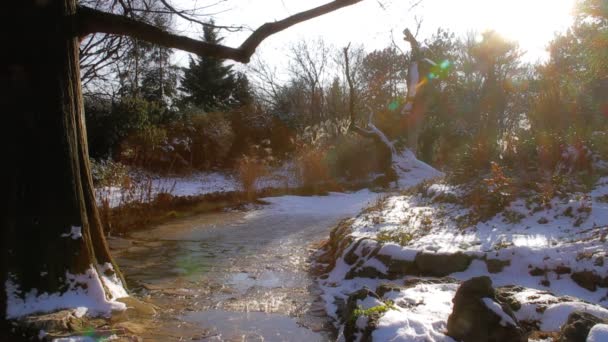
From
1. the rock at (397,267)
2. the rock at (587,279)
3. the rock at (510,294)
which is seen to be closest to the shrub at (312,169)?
the rock at (397,267)

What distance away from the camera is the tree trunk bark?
3.31 meters

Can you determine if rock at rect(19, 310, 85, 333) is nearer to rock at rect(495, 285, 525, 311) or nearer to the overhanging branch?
the overhanging branch

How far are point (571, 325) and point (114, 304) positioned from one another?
304 centimetres

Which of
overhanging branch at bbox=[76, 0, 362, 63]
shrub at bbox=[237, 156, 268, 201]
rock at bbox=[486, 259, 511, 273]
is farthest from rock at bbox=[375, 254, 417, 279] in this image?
shrub at bbox=[237, 156, 268, 201]

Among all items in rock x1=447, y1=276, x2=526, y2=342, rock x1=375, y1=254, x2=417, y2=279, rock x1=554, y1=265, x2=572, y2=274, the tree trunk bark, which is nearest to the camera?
rock x1=447, y1=276, x2=526, y2=342

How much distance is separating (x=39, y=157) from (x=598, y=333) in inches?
139

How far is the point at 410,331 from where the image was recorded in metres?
2.76

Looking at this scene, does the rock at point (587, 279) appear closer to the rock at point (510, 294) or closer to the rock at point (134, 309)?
the rock at point (510, 294)

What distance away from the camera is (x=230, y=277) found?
18.3 ft

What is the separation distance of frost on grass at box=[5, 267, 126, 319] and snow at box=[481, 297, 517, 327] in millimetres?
2611

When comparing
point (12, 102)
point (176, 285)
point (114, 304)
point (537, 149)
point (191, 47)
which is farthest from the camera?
point (537, 149)

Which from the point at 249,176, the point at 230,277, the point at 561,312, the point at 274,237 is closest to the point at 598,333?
the point at 561,312

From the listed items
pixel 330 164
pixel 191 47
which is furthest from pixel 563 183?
pixel 330 164

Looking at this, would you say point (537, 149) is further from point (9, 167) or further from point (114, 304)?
point (9, 167)
